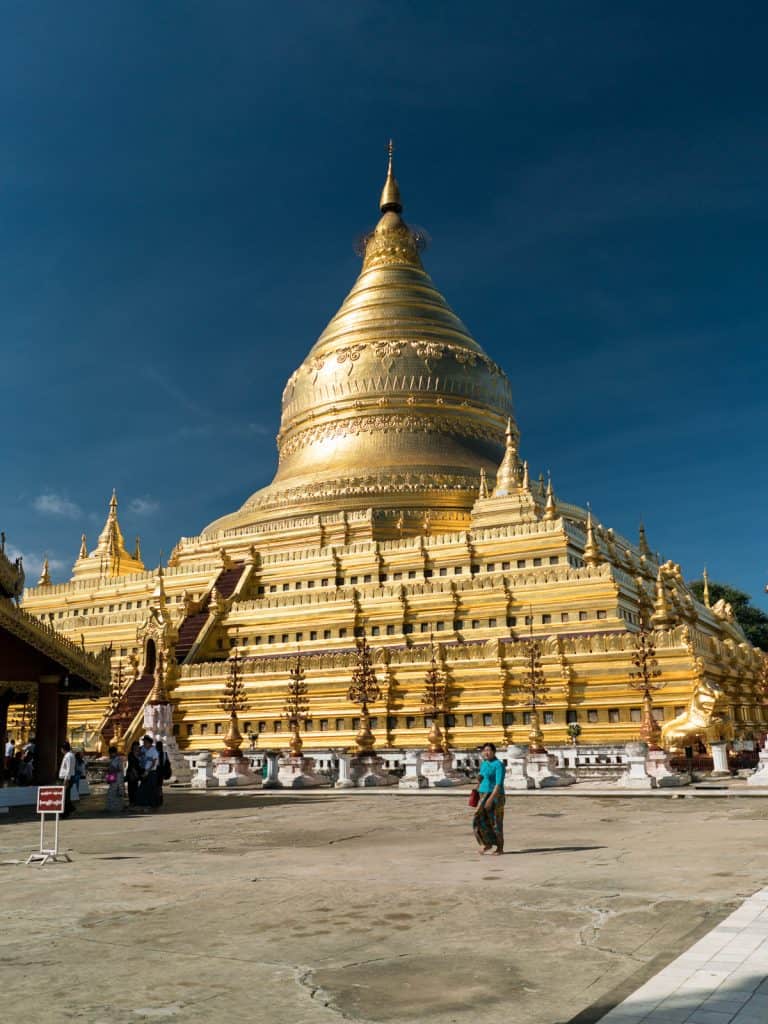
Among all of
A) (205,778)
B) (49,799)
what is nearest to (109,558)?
(205,778)

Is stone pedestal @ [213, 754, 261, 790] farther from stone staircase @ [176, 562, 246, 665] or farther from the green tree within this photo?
the green tree

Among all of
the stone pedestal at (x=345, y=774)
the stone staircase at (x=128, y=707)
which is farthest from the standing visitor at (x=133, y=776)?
the stone staircase at (x=128, y=707)

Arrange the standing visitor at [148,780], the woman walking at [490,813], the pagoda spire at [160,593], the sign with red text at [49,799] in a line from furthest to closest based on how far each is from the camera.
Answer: the pagoda spire at [160,593] → the standing visitor at [148,780] → the sign with red text at [49,799] → the woman walking at [490,813]

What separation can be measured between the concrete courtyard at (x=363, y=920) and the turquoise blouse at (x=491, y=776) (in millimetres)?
950

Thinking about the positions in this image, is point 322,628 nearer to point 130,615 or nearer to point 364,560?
point 364,560

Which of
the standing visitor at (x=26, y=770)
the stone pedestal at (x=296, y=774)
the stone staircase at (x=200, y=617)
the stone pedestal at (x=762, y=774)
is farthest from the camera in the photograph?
the stone staircase at (x=200, y=617)

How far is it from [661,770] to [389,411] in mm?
33100

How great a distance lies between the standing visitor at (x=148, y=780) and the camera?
882 inches

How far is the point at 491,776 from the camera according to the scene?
44.0 feet

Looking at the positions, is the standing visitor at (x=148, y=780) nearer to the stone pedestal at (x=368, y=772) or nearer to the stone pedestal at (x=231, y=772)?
the stone pedestal at (x=368, y=772)

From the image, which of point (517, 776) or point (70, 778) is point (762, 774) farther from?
point (70, 778)

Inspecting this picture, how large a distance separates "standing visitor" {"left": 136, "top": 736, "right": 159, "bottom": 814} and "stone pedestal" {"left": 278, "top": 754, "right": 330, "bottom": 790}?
8041 mm

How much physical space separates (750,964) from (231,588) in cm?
4325

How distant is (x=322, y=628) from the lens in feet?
143
